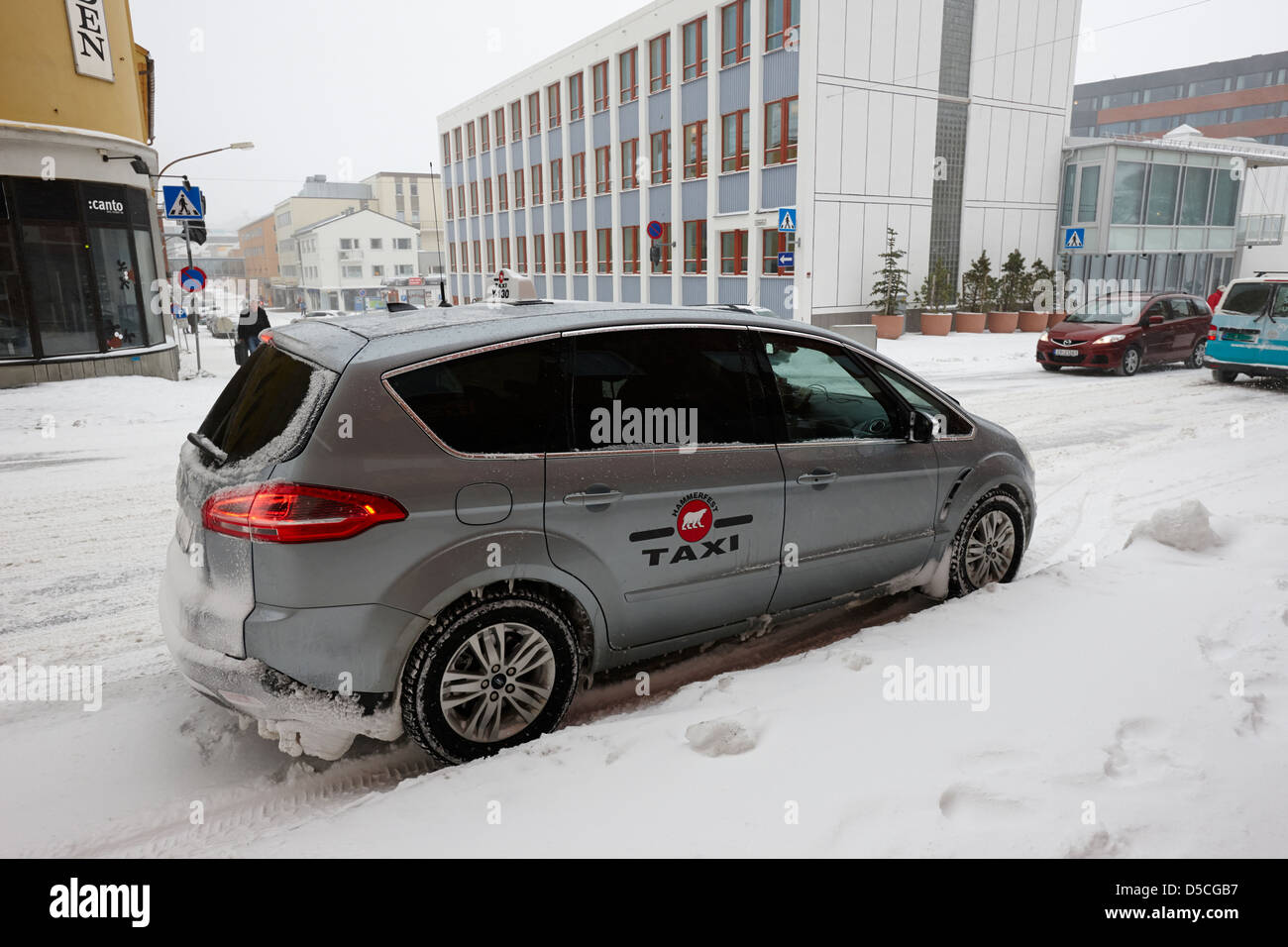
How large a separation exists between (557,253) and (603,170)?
626 cm

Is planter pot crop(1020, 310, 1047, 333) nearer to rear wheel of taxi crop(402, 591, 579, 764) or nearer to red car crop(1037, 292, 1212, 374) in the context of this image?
red car crop(1037, 292, 1212, 374)

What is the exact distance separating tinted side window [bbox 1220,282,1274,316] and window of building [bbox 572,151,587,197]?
3029 cm

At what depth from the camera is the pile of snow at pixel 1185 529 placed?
5.31m

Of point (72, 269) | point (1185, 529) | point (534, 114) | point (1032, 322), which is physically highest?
point (534, 114)

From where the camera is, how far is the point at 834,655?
398cm

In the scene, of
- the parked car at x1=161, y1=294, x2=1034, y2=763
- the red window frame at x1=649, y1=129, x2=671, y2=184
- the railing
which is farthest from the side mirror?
the railing

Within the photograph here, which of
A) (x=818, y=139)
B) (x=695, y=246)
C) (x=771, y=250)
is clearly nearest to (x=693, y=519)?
(x=818, y=139)

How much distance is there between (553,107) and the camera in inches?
1609

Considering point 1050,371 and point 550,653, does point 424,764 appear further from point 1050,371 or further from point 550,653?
point 1050,371

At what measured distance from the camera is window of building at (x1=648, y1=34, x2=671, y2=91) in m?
32.0

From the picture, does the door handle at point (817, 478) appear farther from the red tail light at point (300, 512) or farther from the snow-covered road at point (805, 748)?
the red tail light at point (300, 512)

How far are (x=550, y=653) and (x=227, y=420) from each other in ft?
5.43

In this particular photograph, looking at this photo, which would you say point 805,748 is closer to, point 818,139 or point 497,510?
point 497,510

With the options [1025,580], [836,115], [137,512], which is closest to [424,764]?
[1025,580]
